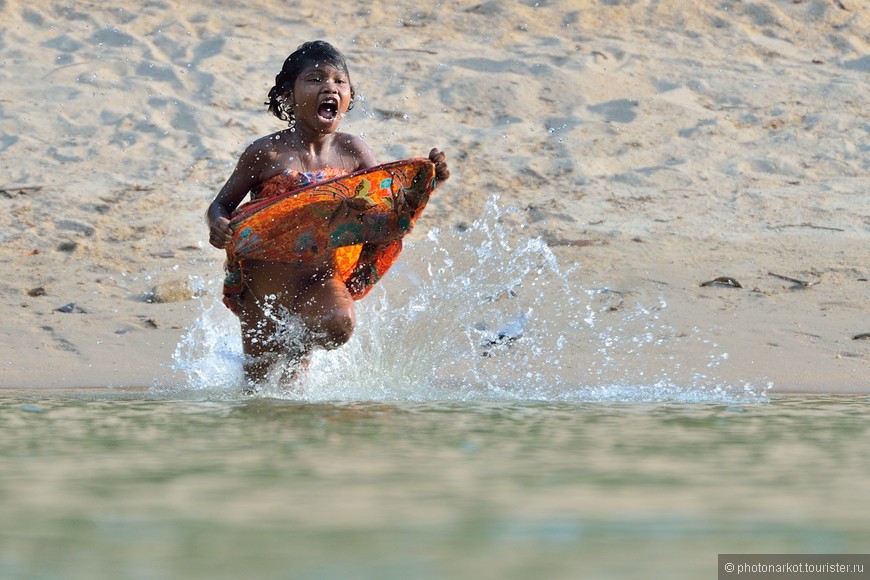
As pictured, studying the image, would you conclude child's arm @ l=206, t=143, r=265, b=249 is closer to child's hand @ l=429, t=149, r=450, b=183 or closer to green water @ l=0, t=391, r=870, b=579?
child's hand @ l=429, t=149, r=450, b=183

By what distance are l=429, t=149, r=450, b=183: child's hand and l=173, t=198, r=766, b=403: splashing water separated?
2.30 feet

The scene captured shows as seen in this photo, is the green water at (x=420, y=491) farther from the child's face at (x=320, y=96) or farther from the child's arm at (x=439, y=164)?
the child's face at (x=320, y=96)

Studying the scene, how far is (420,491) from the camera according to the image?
267cm

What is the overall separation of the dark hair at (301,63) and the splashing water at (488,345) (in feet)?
2.91

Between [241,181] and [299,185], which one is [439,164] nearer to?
[299,185]

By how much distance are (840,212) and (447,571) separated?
5.21 m

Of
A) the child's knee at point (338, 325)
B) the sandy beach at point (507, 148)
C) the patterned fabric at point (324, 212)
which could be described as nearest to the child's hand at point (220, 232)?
the patterned fabric at point (324, 212)

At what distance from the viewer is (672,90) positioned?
320 inches

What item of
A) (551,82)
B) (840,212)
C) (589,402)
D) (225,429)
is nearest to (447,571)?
(225,429)

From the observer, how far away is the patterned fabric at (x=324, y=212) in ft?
14.3

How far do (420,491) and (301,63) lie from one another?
2.20 m

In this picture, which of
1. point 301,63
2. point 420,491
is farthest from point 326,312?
point 420,491

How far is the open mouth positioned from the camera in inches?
176

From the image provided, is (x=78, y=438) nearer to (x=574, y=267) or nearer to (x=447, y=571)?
(x=447, y=571)
